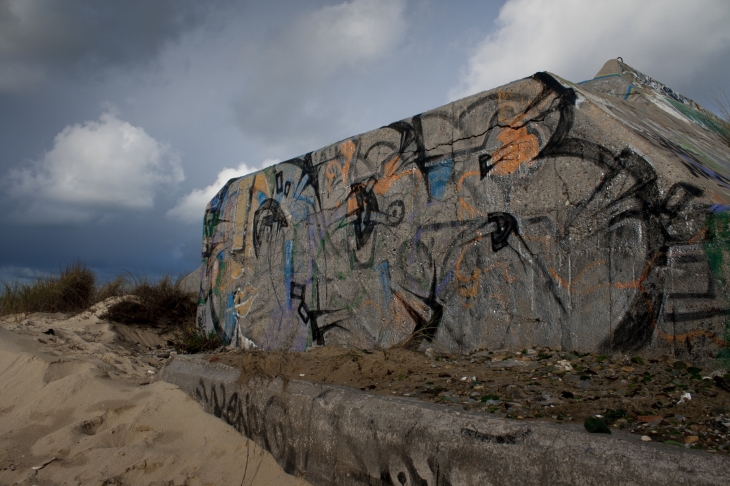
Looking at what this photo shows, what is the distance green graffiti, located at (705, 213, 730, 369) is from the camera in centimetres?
257

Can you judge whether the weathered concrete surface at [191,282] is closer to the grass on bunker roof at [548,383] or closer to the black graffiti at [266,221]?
the black graffiti at [266,221]

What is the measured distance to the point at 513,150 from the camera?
3.53 meters

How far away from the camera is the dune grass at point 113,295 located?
312 inches

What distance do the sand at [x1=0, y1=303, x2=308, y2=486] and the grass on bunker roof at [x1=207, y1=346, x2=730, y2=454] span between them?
453mm

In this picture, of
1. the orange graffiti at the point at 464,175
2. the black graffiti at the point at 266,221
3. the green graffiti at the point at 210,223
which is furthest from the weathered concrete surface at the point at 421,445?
the green graffiti at the point at 210,223

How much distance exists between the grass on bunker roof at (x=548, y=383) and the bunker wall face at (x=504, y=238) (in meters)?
0.20

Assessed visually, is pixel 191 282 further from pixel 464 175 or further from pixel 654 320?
pixel 654 320

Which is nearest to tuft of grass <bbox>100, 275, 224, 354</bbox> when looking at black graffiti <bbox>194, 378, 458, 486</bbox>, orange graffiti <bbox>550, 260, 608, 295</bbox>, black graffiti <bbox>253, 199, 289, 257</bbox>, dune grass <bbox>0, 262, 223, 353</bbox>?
dune grass <bbox>0, 262, 223, 353</bbox>

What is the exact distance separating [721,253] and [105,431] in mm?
3634

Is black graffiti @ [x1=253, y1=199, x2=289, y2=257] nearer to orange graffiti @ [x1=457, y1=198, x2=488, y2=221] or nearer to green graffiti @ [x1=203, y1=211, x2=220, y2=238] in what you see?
green graffiti @ [x1=203, y1=211, x2=220, y2=238]

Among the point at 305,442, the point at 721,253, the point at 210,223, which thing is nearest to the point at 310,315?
the point at 305,442

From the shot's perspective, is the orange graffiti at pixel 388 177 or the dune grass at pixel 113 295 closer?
the orange graffiti at pixel 388 177

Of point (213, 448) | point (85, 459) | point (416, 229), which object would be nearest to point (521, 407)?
point (213, 448)

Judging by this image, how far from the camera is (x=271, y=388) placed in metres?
2.85
